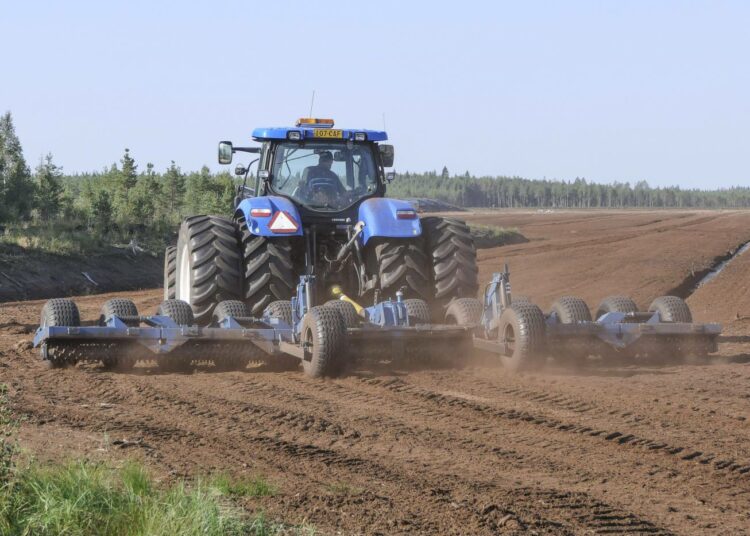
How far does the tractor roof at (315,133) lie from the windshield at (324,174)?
16 cm

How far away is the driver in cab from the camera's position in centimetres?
1124

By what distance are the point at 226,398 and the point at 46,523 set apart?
3811 mm

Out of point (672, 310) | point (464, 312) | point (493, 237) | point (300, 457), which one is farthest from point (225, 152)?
point (493, 237)

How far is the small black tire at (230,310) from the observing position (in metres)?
9.86

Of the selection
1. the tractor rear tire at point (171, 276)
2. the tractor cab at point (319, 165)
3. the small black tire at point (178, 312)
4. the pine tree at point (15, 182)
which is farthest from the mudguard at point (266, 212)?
the pine tree at point (15, 182)

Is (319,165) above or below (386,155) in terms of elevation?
below

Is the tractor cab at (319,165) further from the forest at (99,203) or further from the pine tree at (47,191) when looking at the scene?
the pine tree at (47,191)

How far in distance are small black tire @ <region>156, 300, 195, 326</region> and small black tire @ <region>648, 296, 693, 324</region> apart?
182 inches

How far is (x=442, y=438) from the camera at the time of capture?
668 cm

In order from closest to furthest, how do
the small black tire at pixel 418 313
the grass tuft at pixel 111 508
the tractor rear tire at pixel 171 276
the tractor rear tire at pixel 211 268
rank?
1. the grass tuft at pixel 111 508
2. the small black tire at pixel 418 313
3. the tractor rear tire at pixel 211 268
4. the tractor rear tire at pixel 171 276

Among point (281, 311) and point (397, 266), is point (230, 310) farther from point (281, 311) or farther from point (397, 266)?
point (397, 266)

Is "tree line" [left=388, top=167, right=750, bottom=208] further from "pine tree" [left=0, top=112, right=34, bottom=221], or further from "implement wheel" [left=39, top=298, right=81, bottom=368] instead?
"implement wheel" [left=39, top=298, right=81, bottom=368]

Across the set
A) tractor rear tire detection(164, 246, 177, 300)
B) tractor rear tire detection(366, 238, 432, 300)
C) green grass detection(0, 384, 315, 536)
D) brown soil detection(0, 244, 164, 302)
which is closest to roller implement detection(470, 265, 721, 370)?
tractor rear tire detection(366, 238, 432, 300)

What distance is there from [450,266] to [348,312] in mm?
1619
